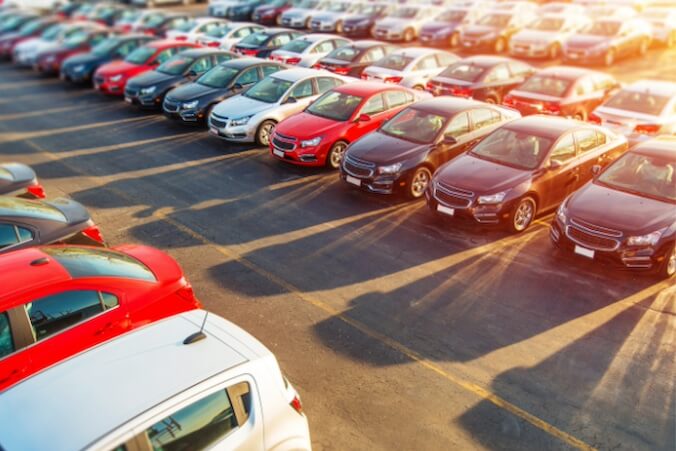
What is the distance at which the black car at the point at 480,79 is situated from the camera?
55.8ft

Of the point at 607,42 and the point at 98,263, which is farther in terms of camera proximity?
the point at 607,42

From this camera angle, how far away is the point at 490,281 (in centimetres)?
916

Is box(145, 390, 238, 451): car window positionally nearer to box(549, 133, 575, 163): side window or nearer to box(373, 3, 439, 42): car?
box(549, 133, 575, 163): side window

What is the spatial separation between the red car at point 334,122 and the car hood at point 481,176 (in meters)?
2.85

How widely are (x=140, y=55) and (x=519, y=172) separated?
50.2 feet

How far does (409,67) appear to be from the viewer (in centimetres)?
1823

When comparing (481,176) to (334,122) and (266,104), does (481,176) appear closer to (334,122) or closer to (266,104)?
(334,122)

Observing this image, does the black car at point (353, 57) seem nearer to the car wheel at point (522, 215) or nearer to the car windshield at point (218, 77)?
the car windshield at point (218, 77)

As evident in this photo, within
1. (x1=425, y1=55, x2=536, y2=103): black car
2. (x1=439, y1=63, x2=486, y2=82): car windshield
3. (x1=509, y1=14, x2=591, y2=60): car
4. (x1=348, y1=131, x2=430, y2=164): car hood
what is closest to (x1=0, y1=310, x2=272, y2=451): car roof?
(x1=348, y1=131, x2=430, y2=164): car hood

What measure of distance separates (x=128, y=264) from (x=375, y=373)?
9.91 ft

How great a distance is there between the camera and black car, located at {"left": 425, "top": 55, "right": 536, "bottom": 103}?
17000 mm

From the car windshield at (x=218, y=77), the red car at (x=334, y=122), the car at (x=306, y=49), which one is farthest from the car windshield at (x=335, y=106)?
the car at (x=306, y=49)

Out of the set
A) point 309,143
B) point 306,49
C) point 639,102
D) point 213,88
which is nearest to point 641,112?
point 639,102

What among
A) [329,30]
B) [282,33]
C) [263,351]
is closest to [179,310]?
[263,351]
